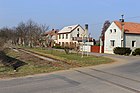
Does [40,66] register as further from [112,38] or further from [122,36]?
[112,38]

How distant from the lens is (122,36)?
159 ft

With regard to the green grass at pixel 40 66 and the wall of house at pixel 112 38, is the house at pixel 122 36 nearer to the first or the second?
the wall of house at pixel 112 38

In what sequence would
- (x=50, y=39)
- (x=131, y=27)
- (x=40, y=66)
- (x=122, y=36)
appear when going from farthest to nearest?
(x=50, y=39) < (x=131, y=27) < (x=122, y=36) < (x=40, y=66)

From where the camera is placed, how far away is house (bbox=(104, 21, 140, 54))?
160 feet

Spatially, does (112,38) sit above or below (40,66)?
above

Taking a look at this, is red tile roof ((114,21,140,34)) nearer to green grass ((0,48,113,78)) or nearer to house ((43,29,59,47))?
green grass ((0,48,113,78))

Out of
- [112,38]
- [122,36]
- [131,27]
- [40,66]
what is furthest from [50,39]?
[40,66]

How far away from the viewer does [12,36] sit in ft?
295

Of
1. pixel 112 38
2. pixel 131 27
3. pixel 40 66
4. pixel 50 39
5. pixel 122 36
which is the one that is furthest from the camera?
pixel 50 39

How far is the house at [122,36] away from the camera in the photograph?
160 ft

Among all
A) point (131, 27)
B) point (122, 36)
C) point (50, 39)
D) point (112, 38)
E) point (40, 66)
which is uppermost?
point (131, 27)

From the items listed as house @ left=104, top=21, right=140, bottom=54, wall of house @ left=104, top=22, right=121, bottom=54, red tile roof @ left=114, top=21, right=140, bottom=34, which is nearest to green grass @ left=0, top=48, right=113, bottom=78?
house @ left=104, top=21, right=140, bottom=54

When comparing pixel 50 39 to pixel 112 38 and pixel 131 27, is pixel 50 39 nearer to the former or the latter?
pixel 112 38

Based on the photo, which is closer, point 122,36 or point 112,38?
point 122,36
